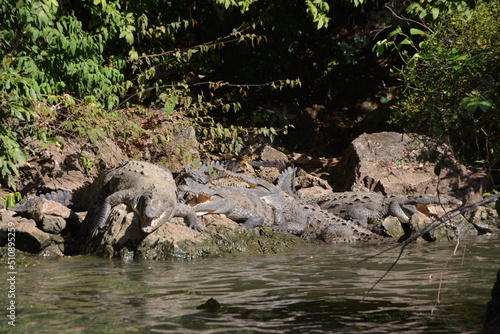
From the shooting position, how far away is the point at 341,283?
17.6 feet

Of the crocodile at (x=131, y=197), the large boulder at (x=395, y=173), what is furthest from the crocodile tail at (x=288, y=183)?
the crocodile at (x=131, y=197)

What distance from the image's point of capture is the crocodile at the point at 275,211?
8836 mm

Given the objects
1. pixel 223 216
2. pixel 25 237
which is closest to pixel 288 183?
pixel 223 216

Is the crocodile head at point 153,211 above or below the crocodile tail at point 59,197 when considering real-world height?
below

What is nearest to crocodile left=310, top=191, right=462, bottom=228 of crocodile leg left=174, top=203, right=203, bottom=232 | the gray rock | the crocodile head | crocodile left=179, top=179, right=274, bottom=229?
crocodile left=179, top=179, right=274, bottom=229

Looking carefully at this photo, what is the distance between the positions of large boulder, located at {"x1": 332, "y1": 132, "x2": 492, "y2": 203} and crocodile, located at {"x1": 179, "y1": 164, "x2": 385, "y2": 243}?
183 cm

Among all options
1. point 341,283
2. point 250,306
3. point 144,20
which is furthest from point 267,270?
point 144,20

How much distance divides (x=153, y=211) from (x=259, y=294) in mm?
2863

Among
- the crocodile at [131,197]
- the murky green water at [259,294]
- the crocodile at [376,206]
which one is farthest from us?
the crocodile at [376,206]

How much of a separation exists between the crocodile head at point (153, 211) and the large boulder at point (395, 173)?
4.45 m

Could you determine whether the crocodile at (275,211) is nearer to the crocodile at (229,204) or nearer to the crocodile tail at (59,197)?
the crocodile at (229,204)

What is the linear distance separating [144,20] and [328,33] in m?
6.69

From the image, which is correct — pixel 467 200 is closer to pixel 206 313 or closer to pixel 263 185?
pixel 263 185

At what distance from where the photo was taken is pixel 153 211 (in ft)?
24.3
